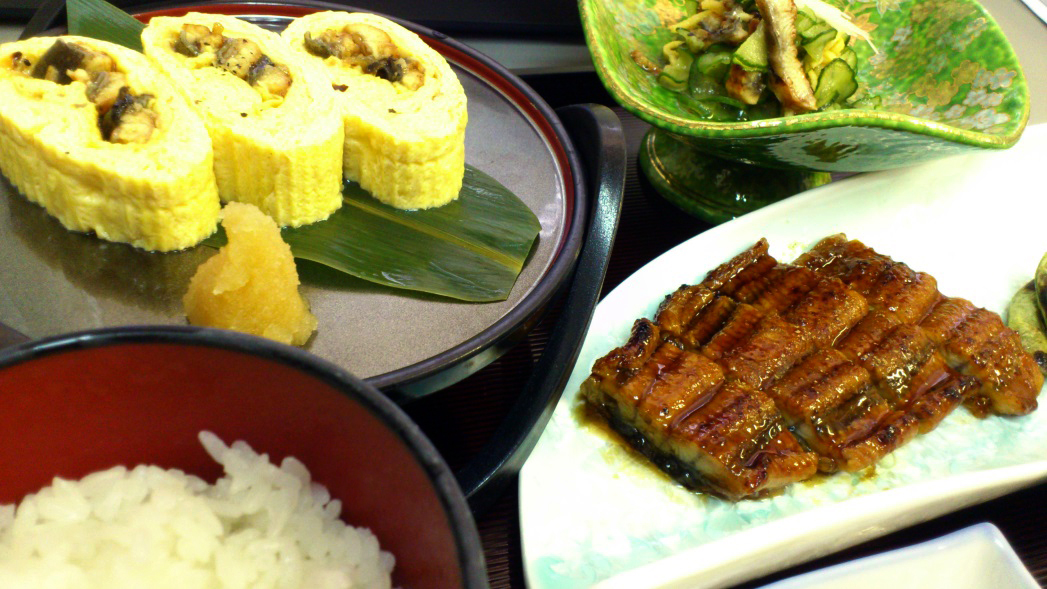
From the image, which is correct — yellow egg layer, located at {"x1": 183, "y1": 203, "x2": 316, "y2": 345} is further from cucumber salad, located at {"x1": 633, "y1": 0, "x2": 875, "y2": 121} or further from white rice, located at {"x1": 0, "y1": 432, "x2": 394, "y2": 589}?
cucumber salad, located at {"x1": 633, "y1": 0, "x2": 875, "y2": 121}

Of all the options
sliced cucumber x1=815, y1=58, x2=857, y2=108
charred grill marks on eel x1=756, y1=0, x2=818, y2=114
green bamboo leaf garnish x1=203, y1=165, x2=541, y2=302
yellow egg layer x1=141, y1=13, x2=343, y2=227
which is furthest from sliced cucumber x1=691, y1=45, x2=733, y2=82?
yellow egg layer x1=141, y1=13, x2=343, y2=227

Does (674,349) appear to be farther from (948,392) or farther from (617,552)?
(948,392)

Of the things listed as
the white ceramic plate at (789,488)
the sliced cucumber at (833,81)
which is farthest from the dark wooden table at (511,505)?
the sliced cucumber at (833,81)

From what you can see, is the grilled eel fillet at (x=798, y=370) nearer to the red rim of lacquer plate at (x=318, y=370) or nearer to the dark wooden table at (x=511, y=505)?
the dark wooden table at (x=511, y=505)

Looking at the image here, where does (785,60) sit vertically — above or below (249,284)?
above

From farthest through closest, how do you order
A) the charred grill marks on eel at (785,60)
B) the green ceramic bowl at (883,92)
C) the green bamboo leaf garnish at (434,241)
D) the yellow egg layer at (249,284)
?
the charred grill marks on eel at (785,60), the green ceramic bowl at (883,92), the green bamboo leaf garnish at (434,241), the yellow egg layer at (249,284)

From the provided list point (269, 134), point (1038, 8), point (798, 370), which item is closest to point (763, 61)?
point (798, 370)

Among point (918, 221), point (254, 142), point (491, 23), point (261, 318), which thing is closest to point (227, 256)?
point (261, 318)

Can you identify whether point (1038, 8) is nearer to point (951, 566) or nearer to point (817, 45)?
point (817, 45)
